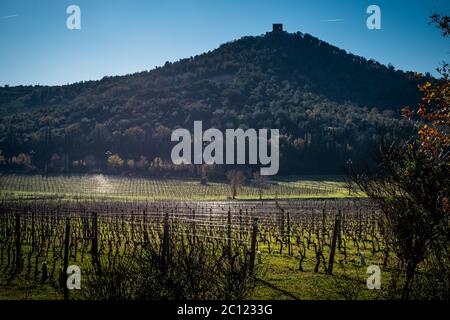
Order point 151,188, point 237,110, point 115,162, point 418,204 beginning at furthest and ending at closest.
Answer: point 237,110, point 115,162, point 151,188, point 418,204

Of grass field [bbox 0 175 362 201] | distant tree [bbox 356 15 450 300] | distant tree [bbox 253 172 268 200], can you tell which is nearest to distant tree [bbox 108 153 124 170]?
grass field [bbox 0 175 362 201]

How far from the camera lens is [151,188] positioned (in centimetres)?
7994

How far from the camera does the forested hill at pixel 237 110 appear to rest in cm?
10700

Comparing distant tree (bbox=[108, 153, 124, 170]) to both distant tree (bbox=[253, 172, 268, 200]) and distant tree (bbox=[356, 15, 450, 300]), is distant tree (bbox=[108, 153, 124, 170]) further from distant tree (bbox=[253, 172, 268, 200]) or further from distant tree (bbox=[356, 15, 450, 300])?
distant tree (bbox=[356, 15, 450, 300])

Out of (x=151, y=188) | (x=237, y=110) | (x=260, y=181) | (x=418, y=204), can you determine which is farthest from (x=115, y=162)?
(x=418, y=204)

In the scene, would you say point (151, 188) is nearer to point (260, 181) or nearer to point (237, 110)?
point (260, 181)

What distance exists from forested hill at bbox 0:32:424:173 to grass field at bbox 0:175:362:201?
39.0ft

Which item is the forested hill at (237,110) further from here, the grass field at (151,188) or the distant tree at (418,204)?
the distant tree at (418,204)

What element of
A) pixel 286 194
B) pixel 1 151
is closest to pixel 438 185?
pixel 286 194

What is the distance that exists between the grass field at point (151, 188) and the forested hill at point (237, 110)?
39.0 feet

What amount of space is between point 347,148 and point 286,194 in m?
37.1

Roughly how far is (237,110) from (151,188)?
274 feet

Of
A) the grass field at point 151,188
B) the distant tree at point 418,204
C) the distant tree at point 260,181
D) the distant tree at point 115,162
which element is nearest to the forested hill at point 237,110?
the distant tree at point 115,162
